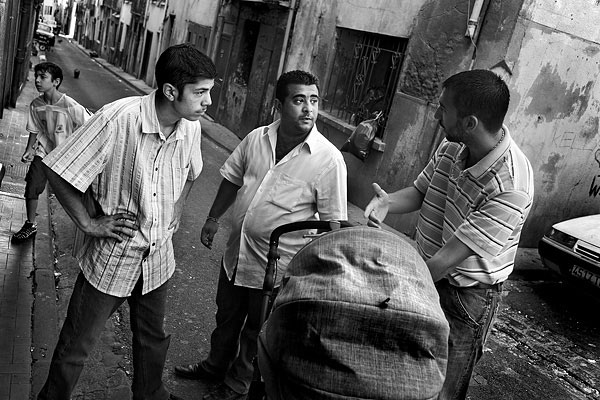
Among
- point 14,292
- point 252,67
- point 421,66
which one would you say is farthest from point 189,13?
point 14,292

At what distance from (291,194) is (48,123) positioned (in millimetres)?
3209

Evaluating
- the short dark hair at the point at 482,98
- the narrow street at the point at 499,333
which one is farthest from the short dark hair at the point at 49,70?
the short dark hair at the point at 482,98

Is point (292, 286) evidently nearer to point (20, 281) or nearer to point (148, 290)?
point (148, 290)

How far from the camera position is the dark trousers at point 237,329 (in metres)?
3.40

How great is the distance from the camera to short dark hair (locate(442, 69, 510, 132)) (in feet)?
8.10

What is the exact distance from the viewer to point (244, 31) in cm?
1562

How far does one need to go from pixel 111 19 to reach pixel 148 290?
35732 mm

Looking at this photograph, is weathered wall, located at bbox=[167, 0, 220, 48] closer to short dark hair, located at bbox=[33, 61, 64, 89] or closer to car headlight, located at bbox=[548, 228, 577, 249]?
A: short dark hair, located at bbox=[33, 61, 64, 89]

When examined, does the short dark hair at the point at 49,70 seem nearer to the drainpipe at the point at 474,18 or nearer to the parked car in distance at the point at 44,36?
the drainpipe at the point at 474,18

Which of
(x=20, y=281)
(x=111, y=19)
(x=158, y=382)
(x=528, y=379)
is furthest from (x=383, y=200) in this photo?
(x=111, y=19)

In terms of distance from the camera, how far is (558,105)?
25.7ft

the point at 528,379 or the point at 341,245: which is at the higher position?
the point at 341,245

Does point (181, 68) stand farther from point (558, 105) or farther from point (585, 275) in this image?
point (558, 105)

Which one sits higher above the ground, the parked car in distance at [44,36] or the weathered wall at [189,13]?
the weathered wall at [189,13]
